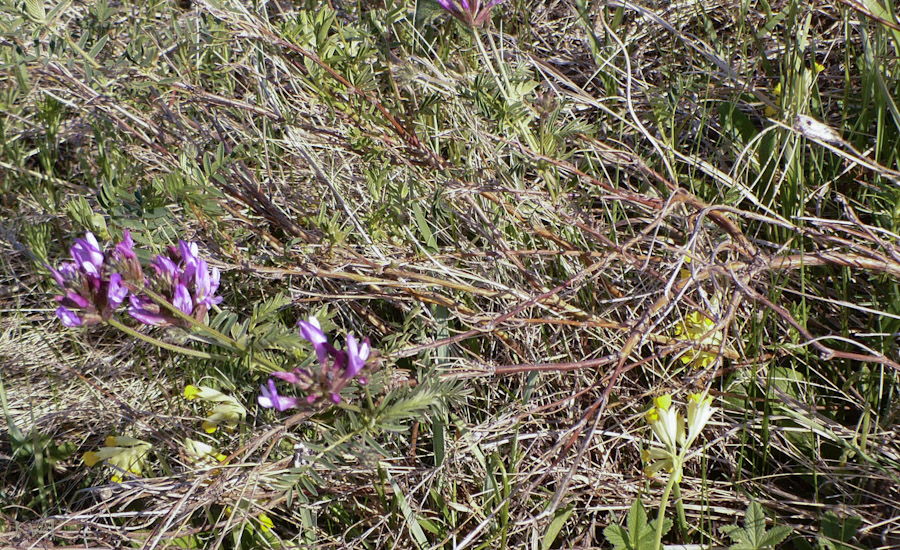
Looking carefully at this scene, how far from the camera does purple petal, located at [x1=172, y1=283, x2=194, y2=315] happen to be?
4.96ft

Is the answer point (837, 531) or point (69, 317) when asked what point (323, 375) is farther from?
point (837, 531)

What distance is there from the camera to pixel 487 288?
2229 millimetres

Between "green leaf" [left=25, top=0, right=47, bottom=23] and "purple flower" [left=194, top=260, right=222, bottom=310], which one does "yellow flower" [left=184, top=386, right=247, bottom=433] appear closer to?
"purple flower" [left=194, top=260, right=222, bottom=310]

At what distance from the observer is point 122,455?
208 cm

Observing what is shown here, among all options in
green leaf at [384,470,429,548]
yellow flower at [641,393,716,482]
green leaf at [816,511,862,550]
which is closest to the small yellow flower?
yellow flower at [641,393,716,482]

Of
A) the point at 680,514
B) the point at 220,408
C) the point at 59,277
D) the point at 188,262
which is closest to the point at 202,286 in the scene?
the point at 188,262

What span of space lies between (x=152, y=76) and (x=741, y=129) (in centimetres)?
194

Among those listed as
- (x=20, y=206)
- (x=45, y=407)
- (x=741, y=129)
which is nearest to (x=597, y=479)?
(x=741, y=129)

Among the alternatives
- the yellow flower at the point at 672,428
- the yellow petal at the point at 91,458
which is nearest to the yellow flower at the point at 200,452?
the yellow petal at the point at 91,458

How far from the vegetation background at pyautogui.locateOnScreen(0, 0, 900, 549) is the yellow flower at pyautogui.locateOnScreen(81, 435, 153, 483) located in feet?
0.28

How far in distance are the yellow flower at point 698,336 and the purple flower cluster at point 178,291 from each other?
1.27 m

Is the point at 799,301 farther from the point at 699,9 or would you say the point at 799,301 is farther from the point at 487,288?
the point at 699,9

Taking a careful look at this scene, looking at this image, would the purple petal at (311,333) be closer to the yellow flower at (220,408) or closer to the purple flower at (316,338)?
the purple flower at (316,338)

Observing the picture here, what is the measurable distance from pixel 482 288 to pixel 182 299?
0.95 meters
